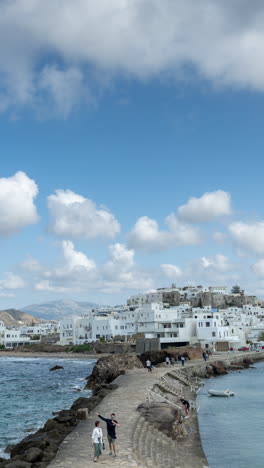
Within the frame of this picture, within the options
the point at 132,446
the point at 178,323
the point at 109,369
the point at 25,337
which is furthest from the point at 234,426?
the point at 25,337

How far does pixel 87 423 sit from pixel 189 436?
586 centimetres

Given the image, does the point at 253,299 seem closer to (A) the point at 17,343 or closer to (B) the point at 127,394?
(A) the point at 17,343

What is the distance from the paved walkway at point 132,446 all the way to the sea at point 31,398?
560 centimetres

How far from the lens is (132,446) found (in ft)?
62.9

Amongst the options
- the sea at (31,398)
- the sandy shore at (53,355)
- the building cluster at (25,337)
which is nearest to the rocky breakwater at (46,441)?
the sea at (31,398)

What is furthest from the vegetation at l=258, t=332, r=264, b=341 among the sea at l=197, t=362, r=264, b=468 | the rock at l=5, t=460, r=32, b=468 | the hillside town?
the rock at l=5, t=460, r=32, b=468

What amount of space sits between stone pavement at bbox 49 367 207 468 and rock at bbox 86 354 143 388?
19.3 meters

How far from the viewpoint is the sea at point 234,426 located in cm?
2167

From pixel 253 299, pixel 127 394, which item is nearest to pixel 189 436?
pixel 127 394

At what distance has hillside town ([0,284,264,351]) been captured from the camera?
90.4 m

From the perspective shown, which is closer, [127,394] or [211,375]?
[127,394]

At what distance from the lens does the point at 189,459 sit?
2089 centimetres

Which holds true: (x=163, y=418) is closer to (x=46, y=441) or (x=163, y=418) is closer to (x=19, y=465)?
(x=46, y=441)

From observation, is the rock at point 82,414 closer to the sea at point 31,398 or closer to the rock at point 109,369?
the sea at point 31,398
